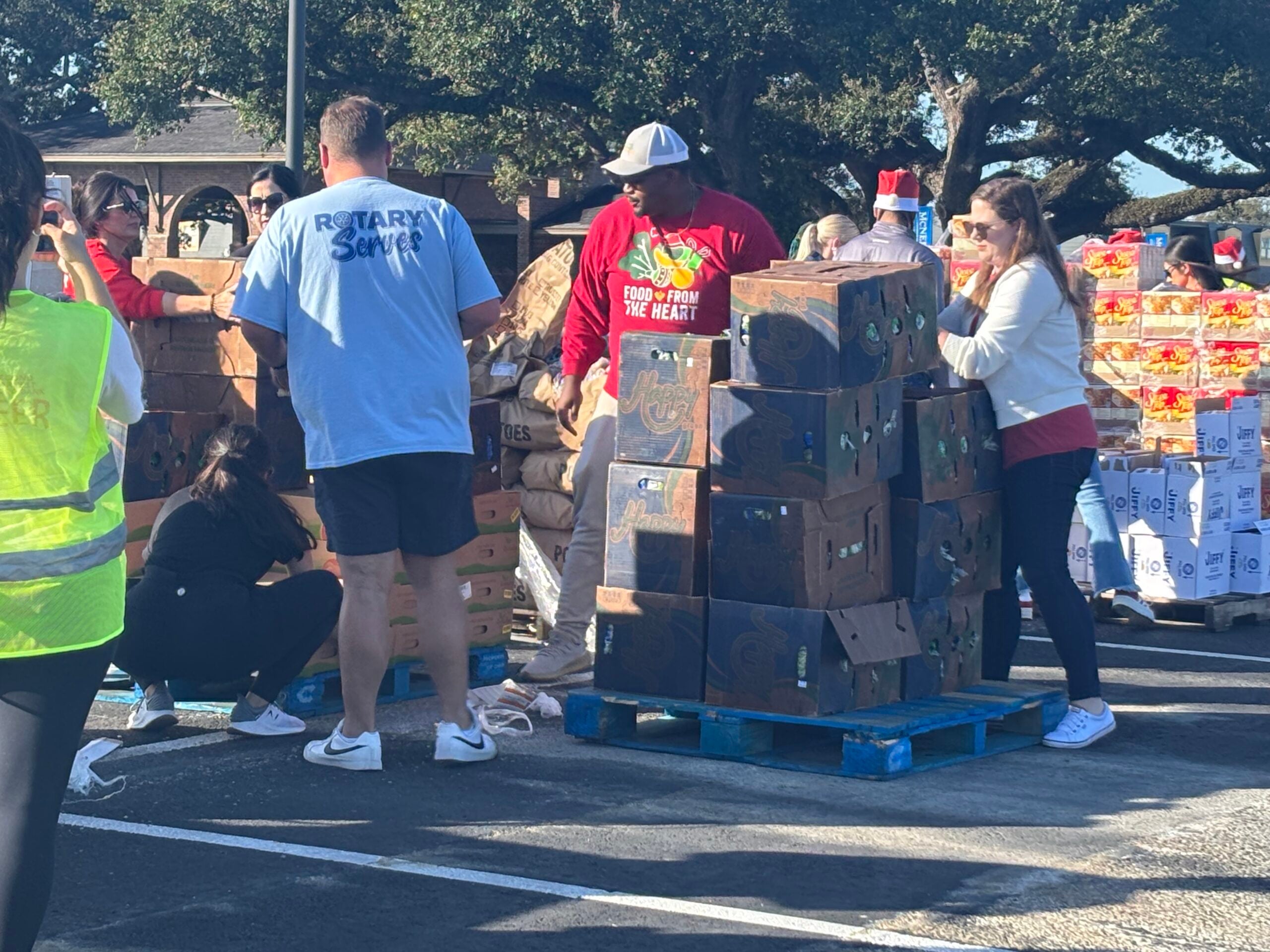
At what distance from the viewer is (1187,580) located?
10.1 m

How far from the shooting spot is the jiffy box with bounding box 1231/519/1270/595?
1034 cm

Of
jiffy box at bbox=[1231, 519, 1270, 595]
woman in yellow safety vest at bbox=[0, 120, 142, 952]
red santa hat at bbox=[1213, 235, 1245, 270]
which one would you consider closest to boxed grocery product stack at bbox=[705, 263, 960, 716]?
woman in yellow safety vest at bbox=[0, 120, 142, 952]

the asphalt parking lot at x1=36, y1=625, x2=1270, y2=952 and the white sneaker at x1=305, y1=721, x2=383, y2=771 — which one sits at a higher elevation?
the white sneaker at x1=305, y1=721, x2=383, y2=771

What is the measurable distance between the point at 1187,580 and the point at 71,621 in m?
7.90

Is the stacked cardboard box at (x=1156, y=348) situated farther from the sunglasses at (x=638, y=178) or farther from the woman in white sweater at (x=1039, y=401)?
the sunglasses at (x=638, y=178)

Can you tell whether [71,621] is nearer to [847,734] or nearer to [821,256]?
[847,734]

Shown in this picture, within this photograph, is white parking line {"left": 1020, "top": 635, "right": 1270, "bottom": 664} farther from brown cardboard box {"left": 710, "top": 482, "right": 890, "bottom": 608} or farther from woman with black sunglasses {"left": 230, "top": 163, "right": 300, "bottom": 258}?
woman with black sunglasses {"left": 230, "top": 163, "right": 300, "bottom": 258}

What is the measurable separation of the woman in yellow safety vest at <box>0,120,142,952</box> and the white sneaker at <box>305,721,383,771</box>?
2.62 meters

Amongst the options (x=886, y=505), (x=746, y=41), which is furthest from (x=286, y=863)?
(x=746, y=41)

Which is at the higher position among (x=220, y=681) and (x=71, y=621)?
(x=71, y=621)

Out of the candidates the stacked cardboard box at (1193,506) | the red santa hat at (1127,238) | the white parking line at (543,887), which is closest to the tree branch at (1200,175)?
the red santa hat at (1127,238)

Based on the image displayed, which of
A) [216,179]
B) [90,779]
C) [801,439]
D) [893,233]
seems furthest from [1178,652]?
[216,179]

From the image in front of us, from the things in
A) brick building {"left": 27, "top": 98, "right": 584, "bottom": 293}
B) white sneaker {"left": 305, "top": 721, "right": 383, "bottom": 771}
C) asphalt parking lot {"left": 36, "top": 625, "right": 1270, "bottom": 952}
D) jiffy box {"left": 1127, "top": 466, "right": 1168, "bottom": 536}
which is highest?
brick building {"left": 27, "top": 98, "right": 584, "bottom": 293}

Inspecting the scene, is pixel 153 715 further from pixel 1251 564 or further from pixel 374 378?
pixel 1251 564
